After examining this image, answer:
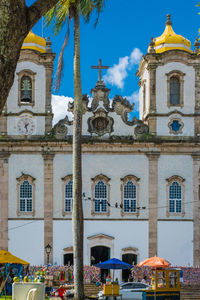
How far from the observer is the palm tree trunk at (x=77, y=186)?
20.8 m

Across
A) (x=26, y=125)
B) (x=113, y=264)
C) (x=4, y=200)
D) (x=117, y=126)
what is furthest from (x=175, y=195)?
(x=113, y=264)

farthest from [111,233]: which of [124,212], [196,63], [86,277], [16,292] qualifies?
[16,292]

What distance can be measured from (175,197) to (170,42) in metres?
9.74

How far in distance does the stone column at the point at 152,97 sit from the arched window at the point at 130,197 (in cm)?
362

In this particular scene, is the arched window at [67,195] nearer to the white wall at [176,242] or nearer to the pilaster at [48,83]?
the pilaster at [48,83]

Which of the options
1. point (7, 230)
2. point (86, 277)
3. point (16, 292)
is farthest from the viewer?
point (7, 230)

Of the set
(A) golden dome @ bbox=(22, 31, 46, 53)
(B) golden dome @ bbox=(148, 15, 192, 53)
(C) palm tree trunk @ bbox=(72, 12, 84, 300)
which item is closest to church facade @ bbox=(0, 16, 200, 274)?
(A) golden dome @ bbox=(22, 31, 46, 53)

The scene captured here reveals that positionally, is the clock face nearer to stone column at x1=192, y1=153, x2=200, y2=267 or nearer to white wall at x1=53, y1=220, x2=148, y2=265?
white wall at x1=53, y1=220, x2=148, y2=265

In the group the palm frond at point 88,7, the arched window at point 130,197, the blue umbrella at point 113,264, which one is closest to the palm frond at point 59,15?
the palm frond at point 88,7

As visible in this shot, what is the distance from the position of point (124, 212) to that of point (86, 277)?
4.94 metres

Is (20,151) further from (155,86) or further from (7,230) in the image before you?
(155,86)

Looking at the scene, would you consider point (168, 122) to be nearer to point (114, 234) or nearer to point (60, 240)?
point (114, 234)

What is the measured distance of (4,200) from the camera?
120 feet

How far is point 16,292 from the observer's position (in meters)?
20.9
